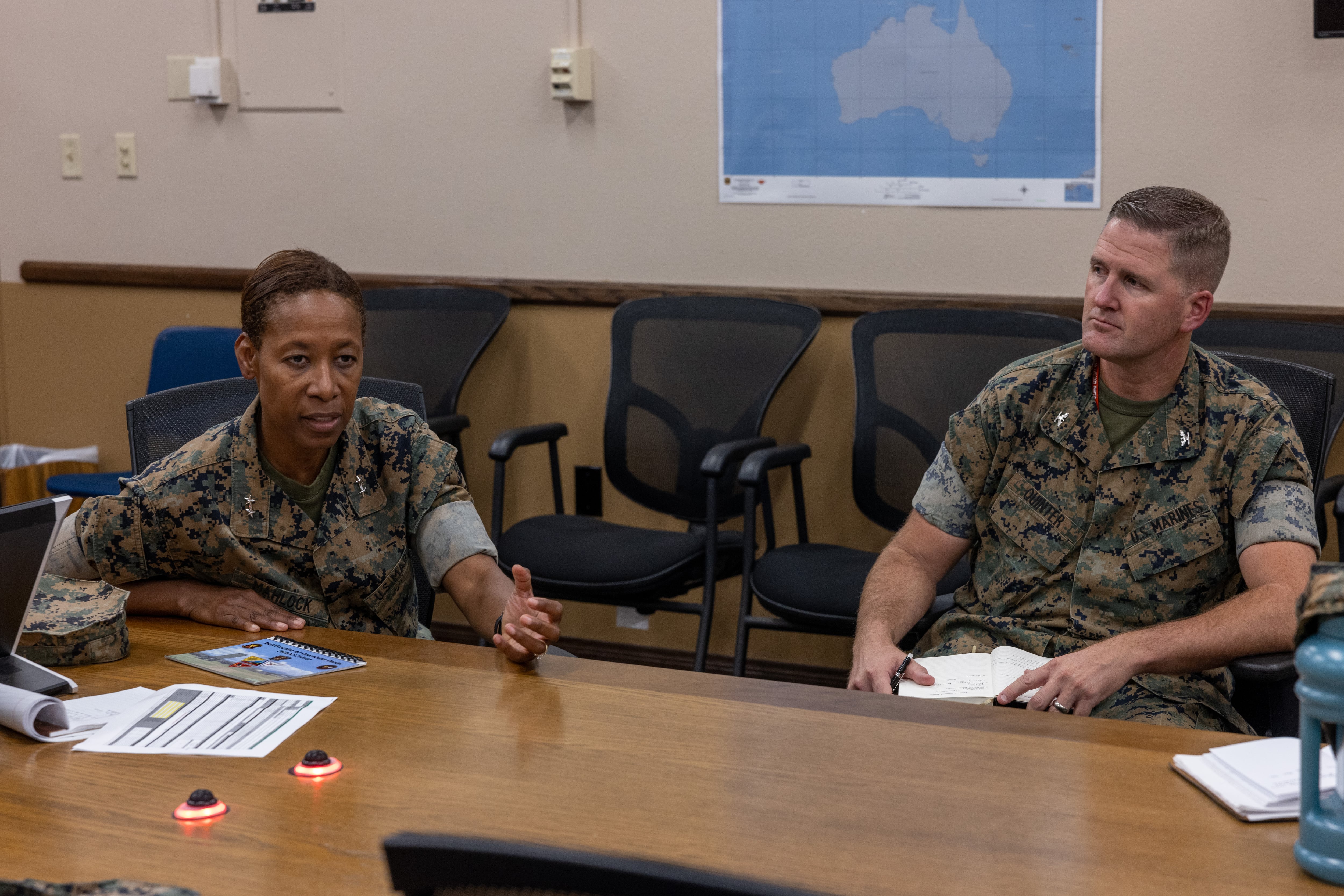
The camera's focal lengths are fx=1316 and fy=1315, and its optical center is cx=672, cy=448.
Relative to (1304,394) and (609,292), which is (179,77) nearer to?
(609,292)

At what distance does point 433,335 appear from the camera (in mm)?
3557

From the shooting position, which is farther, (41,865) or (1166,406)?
(1166,406)

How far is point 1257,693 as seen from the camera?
1890 millimetres

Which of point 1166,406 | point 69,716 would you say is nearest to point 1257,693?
point 1166,406

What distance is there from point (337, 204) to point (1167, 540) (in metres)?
2.69

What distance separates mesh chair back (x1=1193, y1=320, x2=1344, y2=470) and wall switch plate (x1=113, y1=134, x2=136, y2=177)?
3134 millimetres

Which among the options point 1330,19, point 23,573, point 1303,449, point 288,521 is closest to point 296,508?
point 288,521

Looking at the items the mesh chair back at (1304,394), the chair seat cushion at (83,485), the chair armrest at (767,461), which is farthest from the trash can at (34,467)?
the mesh chair back at (1304,394)

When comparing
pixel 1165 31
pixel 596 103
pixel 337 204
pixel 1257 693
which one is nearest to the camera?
pixel 1257 693

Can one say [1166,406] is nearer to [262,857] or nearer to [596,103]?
[262,857]

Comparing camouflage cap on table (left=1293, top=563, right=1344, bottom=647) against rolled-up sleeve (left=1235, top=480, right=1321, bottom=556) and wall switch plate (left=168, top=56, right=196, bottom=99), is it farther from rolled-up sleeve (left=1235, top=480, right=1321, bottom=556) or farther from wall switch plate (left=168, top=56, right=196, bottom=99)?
wall switch plate (left=168, top=56, right=196, bottom=99)

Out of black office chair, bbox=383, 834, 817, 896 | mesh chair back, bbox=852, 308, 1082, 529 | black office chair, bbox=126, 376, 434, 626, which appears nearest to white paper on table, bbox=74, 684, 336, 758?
black office chair, bbox=126, 376, 434, 626

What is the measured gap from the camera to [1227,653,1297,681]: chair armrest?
181 centimetres

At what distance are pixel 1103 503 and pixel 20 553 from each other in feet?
4.94
